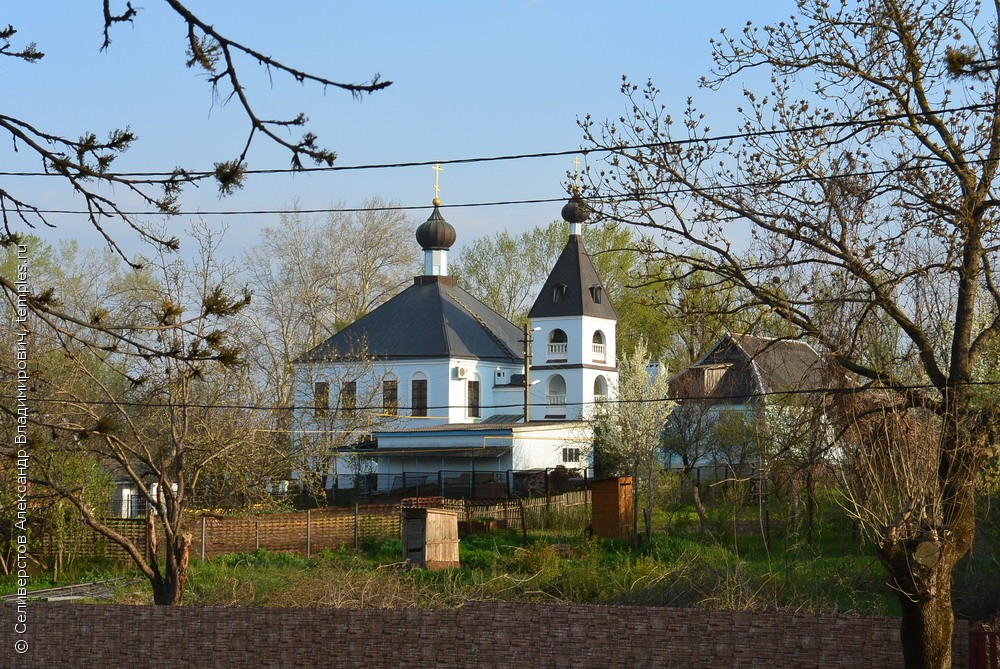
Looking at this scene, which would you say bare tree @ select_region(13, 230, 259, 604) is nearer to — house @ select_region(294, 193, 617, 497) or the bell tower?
house @ select_region(294, 193, 617, 497)

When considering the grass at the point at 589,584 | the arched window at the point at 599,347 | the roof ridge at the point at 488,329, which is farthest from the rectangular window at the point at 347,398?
the grass at the point at 589,584

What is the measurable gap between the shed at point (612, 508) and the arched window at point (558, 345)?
71.0 feet

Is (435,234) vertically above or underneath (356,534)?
above

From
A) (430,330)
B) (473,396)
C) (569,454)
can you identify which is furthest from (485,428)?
(430,330)

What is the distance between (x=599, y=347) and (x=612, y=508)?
74.9 feet

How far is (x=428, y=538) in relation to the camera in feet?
76.8

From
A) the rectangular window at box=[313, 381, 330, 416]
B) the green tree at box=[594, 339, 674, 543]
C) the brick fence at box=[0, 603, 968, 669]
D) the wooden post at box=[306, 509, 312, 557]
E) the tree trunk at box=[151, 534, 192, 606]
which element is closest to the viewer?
the brick fence at box=[0, 603, 968, 669]

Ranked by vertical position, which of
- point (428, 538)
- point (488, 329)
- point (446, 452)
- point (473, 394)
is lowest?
point (428, 538)

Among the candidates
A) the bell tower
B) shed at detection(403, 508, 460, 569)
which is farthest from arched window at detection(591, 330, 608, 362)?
shed at detection(403, 508, 460, 569)

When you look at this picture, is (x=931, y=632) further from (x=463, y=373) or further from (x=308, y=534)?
(x=463, y=373)

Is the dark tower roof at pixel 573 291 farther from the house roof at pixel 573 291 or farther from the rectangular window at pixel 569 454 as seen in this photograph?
the rectangular window at pixel 569 454

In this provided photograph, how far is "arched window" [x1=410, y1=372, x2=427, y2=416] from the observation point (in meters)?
50.1

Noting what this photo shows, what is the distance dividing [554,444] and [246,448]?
2463cm

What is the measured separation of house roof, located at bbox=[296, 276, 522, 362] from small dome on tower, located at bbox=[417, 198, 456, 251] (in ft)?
6.03
